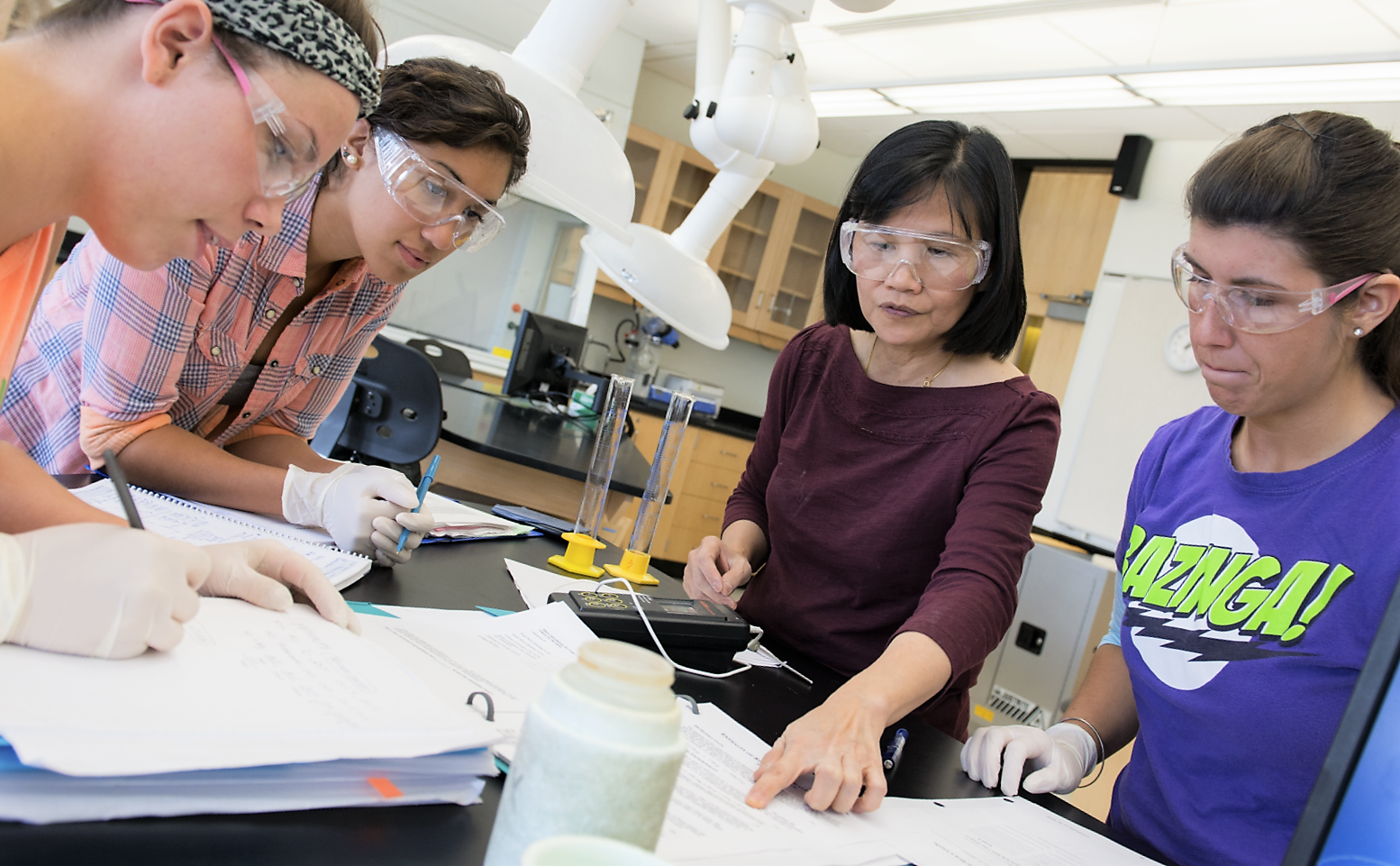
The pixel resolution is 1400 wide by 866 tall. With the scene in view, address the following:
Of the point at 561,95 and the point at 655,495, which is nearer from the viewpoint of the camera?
the point at 561,95

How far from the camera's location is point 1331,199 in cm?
96

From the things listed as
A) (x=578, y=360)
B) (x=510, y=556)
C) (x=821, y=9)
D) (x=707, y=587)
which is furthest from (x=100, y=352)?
(x=821, y=9)

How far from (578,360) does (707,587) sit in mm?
3392

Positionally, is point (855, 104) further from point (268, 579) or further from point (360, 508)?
point (268, 579)

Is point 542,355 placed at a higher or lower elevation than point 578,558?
higher

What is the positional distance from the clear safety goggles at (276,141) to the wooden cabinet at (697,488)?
15.3 feet

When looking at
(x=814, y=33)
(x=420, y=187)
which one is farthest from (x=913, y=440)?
(x=814, y=33)

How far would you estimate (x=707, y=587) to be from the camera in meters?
1.36

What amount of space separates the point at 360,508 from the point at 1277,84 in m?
3.77

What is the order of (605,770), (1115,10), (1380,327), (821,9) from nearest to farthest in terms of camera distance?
(605,770), (1380,327), (1115,10), (821,9)

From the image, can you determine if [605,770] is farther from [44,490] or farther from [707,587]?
[707,587]

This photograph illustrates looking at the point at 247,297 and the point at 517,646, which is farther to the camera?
the point at 247,297

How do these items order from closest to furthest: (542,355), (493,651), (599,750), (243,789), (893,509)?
(599,750)
(243,789)
(493,651)
(893,509)
(542,355)

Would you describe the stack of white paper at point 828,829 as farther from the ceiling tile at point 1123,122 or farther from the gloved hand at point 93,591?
the ceiling tile at point 1123,122
